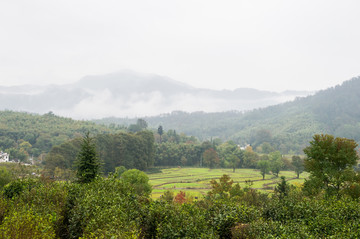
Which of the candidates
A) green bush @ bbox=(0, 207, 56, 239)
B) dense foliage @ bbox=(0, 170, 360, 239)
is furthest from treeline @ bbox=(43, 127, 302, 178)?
green bush @ bbox=(0, 207, 56, 239)

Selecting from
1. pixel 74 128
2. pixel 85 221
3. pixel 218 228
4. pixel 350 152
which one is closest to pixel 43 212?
pixel 85 221

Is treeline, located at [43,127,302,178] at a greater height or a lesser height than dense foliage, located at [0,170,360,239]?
lesser

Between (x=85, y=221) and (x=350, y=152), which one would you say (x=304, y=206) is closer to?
(x=85, y=221)

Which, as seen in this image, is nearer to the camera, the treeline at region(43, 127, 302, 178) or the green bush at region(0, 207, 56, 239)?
the green bush at region(0, 207, 56, 239)

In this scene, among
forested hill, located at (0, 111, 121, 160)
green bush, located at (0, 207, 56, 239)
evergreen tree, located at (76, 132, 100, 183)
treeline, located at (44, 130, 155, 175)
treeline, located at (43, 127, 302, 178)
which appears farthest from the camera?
forested hill, located at (0, 111, 121, 160)

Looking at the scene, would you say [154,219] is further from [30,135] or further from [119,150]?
[30,135]

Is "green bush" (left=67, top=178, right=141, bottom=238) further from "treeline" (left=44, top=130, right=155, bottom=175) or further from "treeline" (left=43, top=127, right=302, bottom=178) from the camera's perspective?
"treeline" (left=44, top=130, right=155, bottom=175)

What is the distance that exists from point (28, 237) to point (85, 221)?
2.43 m

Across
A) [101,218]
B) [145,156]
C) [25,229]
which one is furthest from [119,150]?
[25,229]

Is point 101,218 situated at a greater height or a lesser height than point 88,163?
greater

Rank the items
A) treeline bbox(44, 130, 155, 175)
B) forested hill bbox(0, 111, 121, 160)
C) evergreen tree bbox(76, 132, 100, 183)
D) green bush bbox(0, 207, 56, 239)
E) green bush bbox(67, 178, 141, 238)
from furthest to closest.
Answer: forested hill bbox(0, 111, 121, 160) → treeline bbox(44, 130, 155, 175) → evergreen tree bbox(76, 132, 100, 183) → green bush bbox(67, 178, 141, 238) → green bush bbox(0, 207, 56, 239)

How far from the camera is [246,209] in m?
12.9

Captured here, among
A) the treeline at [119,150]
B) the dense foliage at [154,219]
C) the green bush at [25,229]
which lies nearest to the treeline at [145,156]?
the treeline at [119,150]

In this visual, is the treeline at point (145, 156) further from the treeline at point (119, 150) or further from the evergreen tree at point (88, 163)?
the evergreen tree at point (88, 163)
